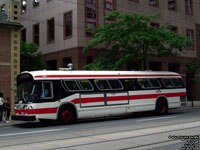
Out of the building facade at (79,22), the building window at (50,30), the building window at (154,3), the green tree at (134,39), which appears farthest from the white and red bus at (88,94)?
the building window at (154,3)

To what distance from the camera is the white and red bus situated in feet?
46.9

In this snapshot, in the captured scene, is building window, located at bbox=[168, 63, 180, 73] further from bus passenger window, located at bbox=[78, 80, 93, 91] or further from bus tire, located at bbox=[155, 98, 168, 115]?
bus passenger window, located at bbox=[78, 80, 93, 91]

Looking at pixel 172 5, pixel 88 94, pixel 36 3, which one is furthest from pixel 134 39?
pixel 36 3

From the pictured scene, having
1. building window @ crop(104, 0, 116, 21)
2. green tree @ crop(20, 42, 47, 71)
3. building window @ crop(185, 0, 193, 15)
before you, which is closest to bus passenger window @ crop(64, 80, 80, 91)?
green tree @ crop(20, 42, 47, 71)

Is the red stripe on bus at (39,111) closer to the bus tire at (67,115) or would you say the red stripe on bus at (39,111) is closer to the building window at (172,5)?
the bus tire at (67,115)

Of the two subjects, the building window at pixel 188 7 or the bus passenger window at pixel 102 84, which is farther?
the building window at pixel 188 7

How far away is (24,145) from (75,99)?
651 centimetres

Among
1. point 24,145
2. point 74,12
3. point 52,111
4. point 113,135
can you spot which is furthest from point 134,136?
point 74,12

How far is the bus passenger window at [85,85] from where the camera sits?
618 inches

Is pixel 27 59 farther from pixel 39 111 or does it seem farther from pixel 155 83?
pixel 39 111

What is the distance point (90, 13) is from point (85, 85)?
41.6ft

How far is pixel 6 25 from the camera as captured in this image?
68.3 ft

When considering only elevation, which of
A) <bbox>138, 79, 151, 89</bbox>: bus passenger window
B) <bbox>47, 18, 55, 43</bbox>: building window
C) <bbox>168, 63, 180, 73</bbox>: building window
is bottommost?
<bbox>138, 79, 151, 89</bbox>: bus passenger window

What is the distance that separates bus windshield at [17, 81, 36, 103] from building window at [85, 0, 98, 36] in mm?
12802
